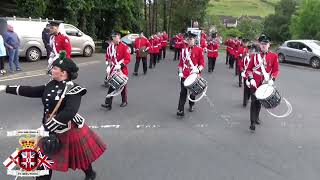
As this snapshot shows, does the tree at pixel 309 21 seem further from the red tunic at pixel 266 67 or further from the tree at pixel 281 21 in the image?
the red tunic at pixel 266 67

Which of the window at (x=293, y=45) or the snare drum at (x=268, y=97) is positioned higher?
the snare drum at (x=268, y=97)

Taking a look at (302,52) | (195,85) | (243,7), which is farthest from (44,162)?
(243,7)

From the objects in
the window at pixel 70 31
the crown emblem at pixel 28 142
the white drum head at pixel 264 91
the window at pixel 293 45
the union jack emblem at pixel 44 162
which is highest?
the window at pixel 70 31

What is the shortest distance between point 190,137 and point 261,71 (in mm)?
2028

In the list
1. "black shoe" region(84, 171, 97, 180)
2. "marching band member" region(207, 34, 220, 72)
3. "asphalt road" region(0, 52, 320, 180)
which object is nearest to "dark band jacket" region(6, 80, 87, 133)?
"black shoe" region(84, 171, 97, 180)

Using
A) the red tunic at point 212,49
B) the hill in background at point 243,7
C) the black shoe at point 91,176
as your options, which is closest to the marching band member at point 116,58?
the black shoe at point 91,176

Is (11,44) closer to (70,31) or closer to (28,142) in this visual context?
(70,31)

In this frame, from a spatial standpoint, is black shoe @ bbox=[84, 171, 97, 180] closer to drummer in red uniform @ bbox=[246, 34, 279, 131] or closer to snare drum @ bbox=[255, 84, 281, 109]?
snare drum @ bbox=[255, 84, 281, 109]

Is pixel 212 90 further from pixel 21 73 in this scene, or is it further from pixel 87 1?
pixel 87 1

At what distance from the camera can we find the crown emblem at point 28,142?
15.1ft

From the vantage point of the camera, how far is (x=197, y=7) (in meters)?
47.0

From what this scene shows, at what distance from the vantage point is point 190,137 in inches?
320

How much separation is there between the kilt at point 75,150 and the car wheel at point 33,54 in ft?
52.7

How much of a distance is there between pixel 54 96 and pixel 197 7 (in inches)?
1711
